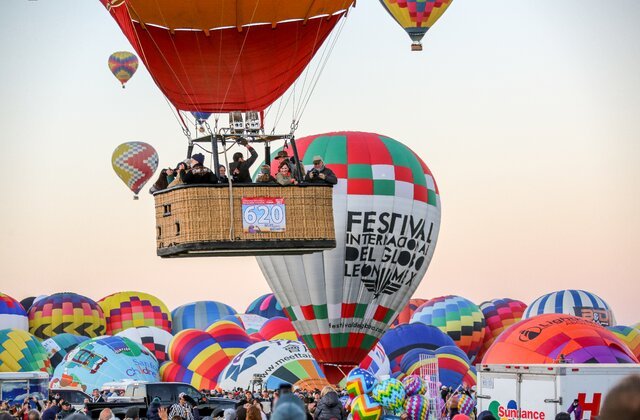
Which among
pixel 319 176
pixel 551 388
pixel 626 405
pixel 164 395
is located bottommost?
pixel 164 395

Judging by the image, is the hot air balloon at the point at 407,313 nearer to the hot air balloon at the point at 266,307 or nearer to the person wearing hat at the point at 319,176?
the hot air balloon at the point at 266,307

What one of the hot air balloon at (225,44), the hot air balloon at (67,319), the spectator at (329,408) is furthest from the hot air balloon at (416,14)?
the spectator at (329,408)

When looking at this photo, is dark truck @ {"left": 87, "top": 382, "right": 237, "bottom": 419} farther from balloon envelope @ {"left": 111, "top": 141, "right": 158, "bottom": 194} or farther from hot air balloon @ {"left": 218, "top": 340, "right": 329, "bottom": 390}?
balloon envelope @ {"left": 111, "top": 141, "right": 158, "bottom": 194}

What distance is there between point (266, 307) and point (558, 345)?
26.3 meters

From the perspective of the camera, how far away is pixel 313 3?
38.5 feet

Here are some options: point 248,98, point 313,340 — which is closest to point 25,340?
point 313,340

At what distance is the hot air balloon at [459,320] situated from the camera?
109 ft

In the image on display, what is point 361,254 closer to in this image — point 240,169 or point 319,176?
point 319,176

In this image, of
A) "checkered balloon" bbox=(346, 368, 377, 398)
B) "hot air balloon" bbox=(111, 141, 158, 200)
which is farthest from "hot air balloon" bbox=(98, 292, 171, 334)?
"checkered balloon" bbox=(346, 368, 377, 398)

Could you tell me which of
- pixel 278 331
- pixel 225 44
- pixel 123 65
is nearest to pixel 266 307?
pixel 278 331

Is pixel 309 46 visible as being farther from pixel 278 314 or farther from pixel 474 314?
pixel 278 314

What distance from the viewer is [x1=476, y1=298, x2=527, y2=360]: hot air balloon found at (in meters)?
34.7

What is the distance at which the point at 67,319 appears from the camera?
3331 centimetres

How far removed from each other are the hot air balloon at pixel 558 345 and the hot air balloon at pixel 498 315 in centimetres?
2076
